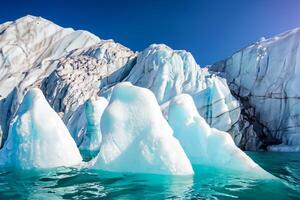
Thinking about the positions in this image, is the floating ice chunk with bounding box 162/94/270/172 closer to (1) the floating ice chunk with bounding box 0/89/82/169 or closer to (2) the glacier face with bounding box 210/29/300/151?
(1) the floating ice chunk with bounding box 0/89/82/169

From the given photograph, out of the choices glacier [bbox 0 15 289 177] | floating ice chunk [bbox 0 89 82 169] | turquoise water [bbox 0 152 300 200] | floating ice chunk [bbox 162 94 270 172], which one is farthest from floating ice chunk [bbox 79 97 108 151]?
turquoise water [bbox 0 152 300 200]

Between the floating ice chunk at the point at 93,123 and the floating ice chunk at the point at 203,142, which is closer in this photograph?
the floating ice chunk at the point at 203,142

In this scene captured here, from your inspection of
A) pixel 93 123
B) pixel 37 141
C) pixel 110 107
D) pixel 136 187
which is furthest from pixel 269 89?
pixel 136 187

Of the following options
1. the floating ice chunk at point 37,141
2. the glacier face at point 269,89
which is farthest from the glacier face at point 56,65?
the floating ice chunk at point 37,141

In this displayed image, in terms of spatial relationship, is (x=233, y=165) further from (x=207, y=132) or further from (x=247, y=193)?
(x=247, y=193)

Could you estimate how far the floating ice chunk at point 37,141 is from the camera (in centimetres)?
1305

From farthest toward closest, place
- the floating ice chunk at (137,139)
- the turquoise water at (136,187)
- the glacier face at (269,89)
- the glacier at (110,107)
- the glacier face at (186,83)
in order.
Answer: the glacier face at (269,89) < the glacier face at (186,83) < the glacier at (110,107) < the floating ice chunk at (137,139) < the turquoise water at (136,187)

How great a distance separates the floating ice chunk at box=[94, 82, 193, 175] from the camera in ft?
34.9

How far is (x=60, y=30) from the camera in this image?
65.6 metres

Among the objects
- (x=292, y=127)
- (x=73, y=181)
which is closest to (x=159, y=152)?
(x=73, y=181)

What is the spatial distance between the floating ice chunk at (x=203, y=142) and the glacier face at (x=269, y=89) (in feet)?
60.6

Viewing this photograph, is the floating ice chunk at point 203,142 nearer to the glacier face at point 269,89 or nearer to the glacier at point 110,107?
the glacier at point 110,107

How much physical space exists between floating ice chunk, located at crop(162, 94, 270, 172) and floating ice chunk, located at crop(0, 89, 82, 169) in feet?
16.2

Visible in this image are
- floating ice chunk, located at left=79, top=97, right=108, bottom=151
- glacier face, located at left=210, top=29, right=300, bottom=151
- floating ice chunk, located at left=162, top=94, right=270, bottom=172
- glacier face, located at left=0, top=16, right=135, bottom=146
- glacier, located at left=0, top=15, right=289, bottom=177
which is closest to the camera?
glacier, located at left=0, top=15, right=289, bottom=177
